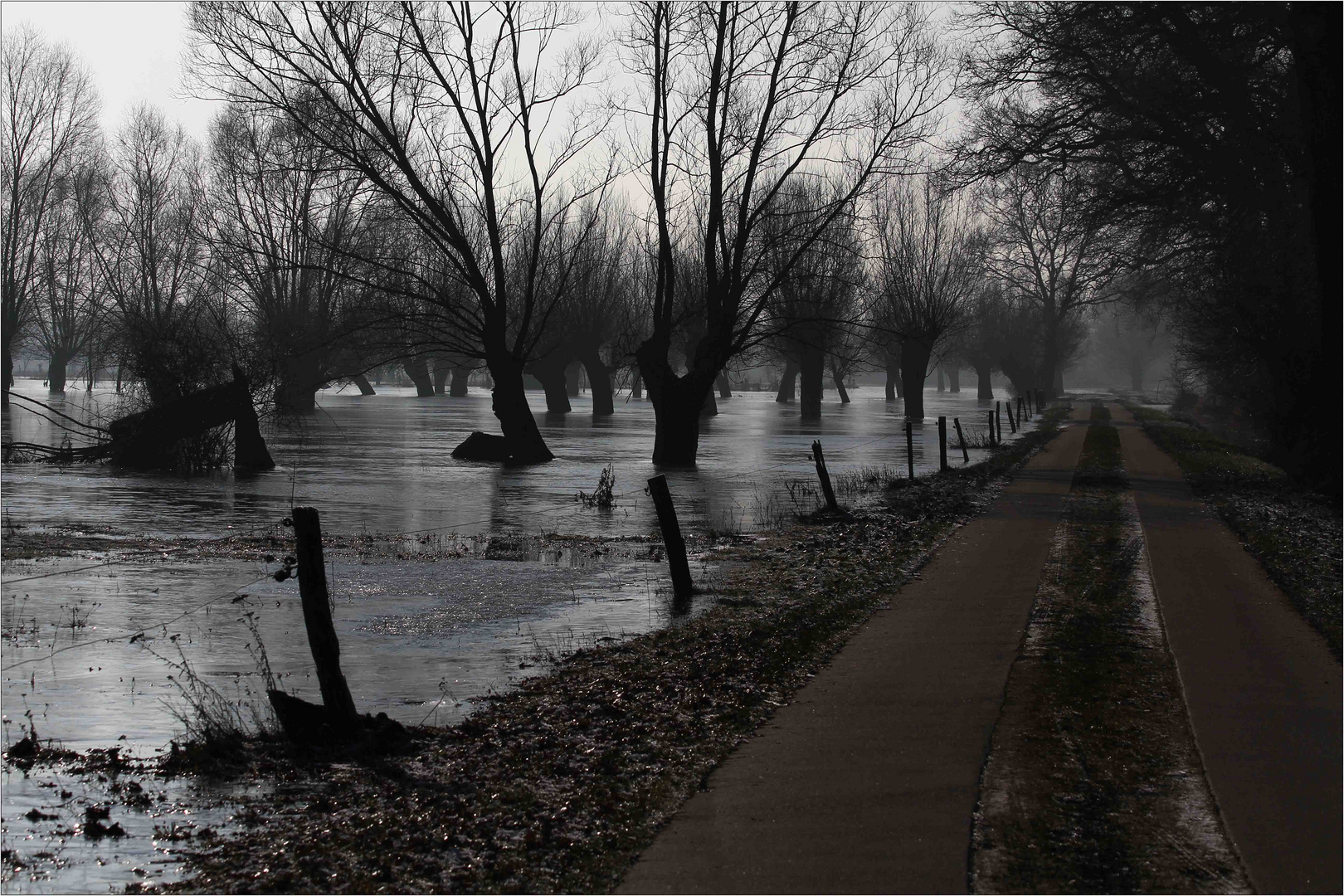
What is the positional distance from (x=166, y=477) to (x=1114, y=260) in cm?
2062

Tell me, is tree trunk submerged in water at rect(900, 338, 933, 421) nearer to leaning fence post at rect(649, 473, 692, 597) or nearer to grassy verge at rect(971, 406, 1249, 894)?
leaning fence post at rect(649, 473, 692, 597)

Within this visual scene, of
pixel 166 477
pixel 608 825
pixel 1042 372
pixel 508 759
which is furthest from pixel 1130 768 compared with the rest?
pixel 1042 372

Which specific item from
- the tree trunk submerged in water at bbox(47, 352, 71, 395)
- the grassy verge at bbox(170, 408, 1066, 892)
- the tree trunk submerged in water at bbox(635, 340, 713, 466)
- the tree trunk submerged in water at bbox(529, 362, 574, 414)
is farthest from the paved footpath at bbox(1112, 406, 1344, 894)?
→ the tree trunk submerged in water at bbox(47, 352, 71, 395)

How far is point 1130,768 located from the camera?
597 cm

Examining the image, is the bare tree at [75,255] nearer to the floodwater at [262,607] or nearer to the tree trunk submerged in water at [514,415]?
the tree trunk submerged in water at [514,415]

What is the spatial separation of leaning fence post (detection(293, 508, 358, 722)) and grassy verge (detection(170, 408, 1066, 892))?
0.40 metres

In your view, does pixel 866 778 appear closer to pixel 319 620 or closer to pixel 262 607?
pixel 319 620

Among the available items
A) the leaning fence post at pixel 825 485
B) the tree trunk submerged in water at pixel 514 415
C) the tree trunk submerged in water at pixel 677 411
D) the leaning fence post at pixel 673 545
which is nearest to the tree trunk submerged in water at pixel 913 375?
the tree trunk submerged in water at pixel 677 411

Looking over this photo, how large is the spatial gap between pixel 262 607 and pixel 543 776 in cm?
564

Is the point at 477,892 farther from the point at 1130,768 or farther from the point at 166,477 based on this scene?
the point at 166,477

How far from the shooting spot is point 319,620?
6.80 metres

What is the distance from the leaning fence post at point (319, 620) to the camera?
263 inches

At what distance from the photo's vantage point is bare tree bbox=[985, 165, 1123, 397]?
2484 cm

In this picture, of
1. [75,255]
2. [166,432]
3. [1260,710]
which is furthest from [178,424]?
[75,255]
